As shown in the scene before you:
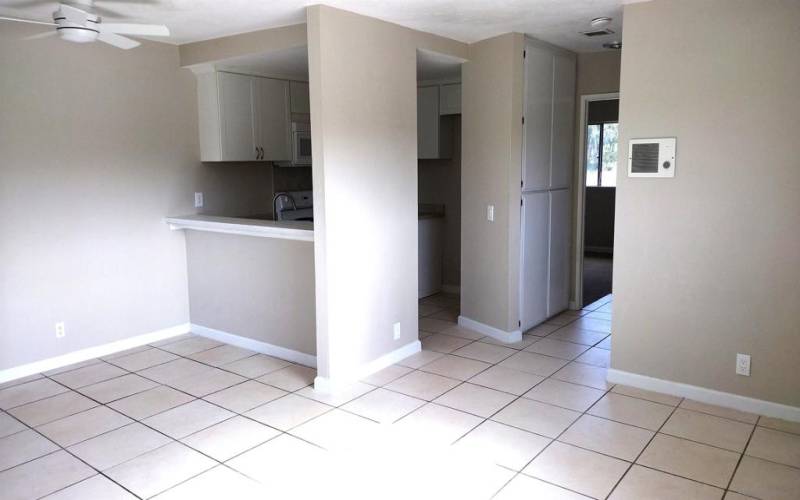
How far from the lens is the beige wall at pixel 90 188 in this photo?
155 inches

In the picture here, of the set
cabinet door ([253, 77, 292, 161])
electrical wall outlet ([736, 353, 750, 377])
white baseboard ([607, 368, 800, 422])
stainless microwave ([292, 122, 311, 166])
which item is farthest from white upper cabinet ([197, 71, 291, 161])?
electrical wall outlet ([736, 353, 750, 377])

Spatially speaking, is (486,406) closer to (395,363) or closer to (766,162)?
(395,363)

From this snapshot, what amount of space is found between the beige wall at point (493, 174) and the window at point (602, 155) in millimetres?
4586

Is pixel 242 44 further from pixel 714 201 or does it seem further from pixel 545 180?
pixel 714 201

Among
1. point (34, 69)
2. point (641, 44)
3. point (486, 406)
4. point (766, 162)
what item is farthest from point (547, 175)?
point (34, 69)

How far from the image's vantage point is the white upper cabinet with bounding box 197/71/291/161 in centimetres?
483

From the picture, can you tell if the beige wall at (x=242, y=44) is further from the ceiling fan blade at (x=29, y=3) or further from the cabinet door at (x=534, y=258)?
the cabinet door at (x=534, y=258)

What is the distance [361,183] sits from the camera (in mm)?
3848

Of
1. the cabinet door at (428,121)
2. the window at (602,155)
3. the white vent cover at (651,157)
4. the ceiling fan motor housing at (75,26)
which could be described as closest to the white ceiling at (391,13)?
the ceiling fan motor housing at (75,26)

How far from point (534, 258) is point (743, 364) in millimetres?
1837

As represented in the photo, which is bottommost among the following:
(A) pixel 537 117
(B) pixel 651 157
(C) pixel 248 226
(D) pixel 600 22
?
(C) pixel 248 226

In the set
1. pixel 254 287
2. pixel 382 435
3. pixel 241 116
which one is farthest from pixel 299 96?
pixel 382 435

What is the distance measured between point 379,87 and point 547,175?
1.79 metres

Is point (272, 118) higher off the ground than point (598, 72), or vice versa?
point (598, 72)
